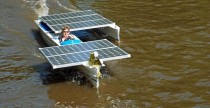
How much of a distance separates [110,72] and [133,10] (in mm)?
8025

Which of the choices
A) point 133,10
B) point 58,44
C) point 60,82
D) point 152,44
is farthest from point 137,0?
point 60,82

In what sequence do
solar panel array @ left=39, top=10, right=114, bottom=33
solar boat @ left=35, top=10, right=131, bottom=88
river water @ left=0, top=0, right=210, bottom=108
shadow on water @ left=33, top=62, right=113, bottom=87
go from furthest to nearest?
solar panel array @ left=39, top=10, right=114, bottom=33 → shadow on water @ left=33, top=62, right=113, bottom=87 → solar boat @ left=35, top=10, right=131, bottom=88 → river water @ left=0, top=0, right=210, bottom=108

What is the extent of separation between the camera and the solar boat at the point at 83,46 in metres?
13.4

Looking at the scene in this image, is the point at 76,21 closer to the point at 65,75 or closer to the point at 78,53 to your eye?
the point at 65,75

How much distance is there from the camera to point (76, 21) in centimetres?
1859

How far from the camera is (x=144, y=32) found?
18844mm

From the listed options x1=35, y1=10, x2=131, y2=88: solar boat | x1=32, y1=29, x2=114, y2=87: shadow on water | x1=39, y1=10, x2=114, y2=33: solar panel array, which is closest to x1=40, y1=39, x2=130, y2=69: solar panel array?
x1=35, y1=10, x2=131, y2=88: solar boat

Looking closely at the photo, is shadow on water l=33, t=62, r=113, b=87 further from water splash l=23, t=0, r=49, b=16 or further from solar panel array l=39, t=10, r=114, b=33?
water splash l=23, t=0, r=49, b=16

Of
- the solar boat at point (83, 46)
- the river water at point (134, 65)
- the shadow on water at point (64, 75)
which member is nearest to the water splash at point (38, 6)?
the river water at point (134, 65)

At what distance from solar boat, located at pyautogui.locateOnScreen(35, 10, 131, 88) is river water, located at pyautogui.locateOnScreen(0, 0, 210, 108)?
67 centimetres

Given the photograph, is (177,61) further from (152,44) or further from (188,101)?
(188,101)

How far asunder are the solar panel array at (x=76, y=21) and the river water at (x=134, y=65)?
1.07 meters

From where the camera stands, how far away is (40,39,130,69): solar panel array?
13620 millimetres

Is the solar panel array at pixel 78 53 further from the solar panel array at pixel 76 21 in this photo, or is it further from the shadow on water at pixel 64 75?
the solar panel array at pixel 76 21
